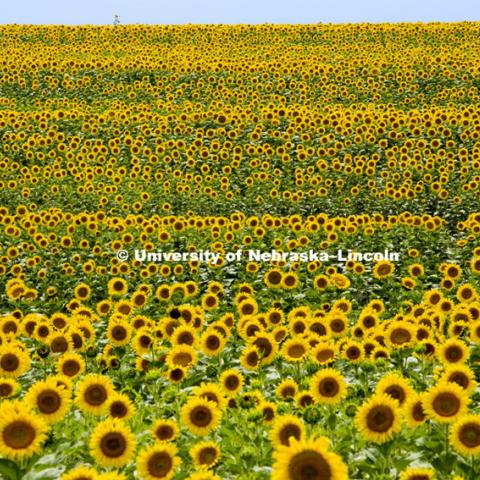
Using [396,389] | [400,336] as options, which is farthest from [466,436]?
[400,336]

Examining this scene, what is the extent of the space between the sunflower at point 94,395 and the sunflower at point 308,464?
7.12 feet

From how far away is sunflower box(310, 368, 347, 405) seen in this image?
537 cm

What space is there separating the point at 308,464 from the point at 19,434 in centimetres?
201

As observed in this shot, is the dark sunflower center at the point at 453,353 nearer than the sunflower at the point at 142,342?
Yes

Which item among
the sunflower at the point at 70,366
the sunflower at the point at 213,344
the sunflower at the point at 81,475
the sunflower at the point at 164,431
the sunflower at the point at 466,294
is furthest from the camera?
the sunflower at the point at 466,294

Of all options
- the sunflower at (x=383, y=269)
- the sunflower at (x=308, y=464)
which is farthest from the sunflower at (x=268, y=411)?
the sunflower at (x=383, y=269)

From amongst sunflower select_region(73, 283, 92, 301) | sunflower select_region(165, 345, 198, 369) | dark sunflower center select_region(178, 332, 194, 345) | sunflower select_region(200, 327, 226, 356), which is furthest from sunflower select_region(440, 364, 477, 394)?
sunflower select_region(73, 283, 92, 301)

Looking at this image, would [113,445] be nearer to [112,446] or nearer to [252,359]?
[112,446]

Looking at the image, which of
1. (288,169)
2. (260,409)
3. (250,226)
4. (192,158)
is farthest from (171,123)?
(260,409)

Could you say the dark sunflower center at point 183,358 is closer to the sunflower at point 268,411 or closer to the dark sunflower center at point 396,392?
the sunflower at point 268,411

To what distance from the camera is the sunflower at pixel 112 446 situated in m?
4.57

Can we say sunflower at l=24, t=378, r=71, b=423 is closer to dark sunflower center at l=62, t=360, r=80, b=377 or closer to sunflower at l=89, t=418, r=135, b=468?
sunflower at l=89, t=418, r=135, b=468

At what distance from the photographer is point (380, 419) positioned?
15.1 feet

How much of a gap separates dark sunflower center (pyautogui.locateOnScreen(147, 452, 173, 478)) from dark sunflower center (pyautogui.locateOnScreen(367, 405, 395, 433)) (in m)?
1.36
